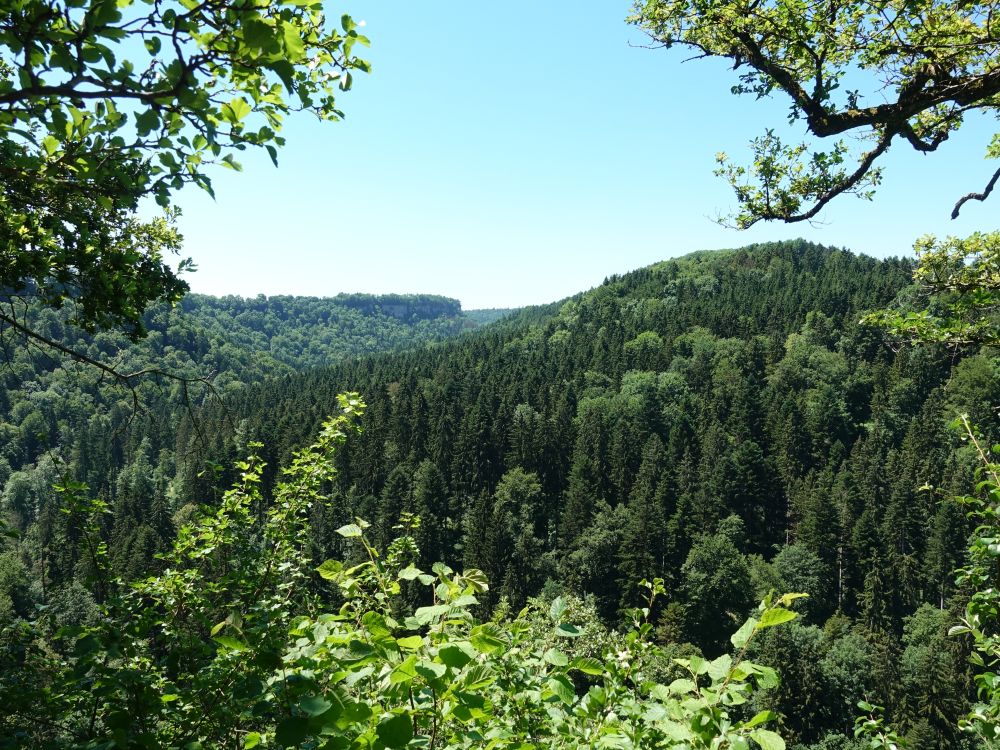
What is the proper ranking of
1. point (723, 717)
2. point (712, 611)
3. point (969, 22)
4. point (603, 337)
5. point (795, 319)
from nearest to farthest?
1. point (723, 717)
2. point (969, 22)
3. point (712, 611)
4. point (795, 319)
5. point (603, 337)

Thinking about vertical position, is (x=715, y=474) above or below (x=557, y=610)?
below

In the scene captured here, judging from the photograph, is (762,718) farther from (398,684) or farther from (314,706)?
(314,706)

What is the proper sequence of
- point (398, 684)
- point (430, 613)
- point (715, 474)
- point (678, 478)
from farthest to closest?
point (678, 478)
point (715, 474)
point (430, 613)
point (398, 684)

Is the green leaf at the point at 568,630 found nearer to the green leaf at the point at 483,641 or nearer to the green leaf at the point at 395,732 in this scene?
the green leaf at the point at 483,641

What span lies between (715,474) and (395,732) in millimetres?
77645

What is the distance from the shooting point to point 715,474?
73.2m

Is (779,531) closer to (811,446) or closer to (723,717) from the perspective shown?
(811,446)

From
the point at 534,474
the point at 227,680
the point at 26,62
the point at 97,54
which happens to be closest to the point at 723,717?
the point at 227,680

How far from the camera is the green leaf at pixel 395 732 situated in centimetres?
157

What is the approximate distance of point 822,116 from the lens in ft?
17.2

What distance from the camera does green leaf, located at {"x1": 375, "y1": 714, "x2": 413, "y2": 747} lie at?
157cm

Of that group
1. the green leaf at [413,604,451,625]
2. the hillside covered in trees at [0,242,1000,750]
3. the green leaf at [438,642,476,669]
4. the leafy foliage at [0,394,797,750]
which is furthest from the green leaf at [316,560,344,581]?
the hillside covered in trees at [0,242,1000,750]

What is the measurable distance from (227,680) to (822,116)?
6.28 metres

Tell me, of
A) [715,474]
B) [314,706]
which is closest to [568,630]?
[314,706]
